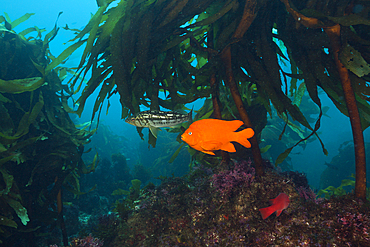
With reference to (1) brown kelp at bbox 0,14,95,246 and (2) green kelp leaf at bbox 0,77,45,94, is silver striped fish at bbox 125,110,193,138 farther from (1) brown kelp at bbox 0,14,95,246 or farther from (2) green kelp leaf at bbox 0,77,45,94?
(1) brown kelp at bbox 0,14,95,246

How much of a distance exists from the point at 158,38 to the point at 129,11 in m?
0.41

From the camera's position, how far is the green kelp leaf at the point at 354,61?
4.44 ft

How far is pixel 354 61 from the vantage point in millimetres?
1409

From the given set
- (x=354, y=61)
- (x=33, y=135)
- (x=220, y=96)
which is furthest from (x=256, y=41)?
(x=33, y=135)

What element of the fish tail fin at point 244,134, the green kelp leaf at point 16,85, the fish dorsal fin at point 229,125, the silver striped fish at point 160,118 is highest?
the green kelp leaf at point 16,85

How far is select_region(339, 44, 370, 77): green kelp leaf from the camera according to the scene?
1.35m

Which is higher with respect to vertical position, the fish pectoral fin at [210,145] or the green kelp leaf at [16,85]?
the green kelp leaf at [16,85]

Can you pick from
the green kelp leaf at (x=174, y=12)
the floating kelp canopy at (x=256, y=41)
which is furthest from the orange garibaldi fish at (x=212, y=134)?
the green kelp leaf at (x=174, y=12)

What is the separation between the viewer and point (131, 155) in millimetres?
22656

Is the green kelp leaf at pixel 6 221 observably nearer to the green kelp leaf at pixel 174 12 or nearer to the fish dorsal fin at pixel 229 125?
the fish dorsal fin at pixel 229 125

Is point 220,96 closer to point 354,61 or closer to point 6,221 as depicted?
point 354,61

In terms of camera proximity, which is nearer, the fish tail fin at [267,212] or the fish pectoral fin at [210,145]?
the fish pectoral fin at [210,145]

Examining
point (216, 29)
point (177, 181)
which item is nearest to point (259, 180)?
point (177, 181)

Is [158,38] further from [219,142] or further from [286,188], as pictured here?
[286,188]
